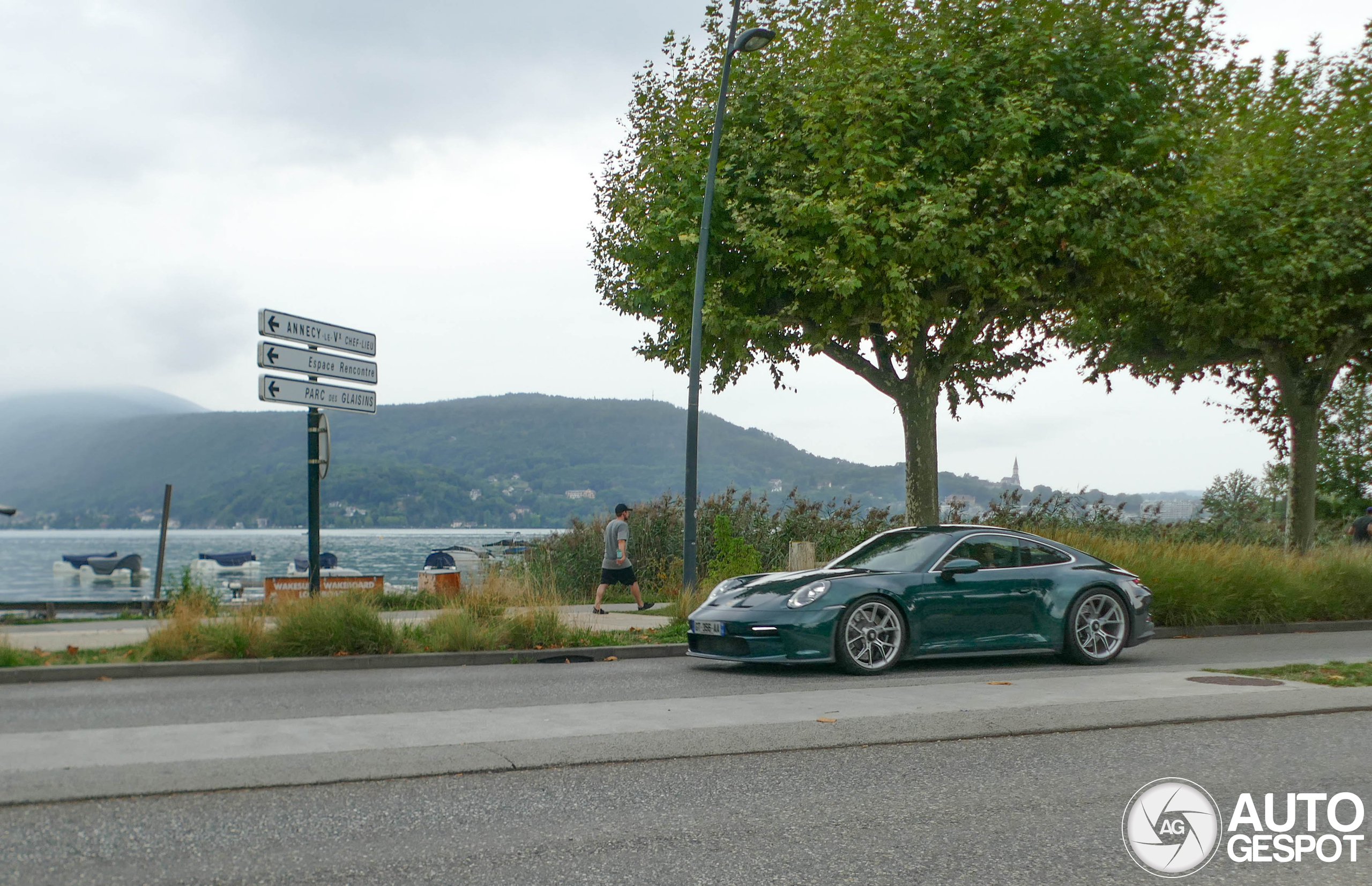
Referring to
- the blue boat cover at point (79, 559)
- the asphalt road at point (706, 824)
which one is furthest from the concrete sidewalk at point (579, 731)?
the blue boat cover at point (79, 559)

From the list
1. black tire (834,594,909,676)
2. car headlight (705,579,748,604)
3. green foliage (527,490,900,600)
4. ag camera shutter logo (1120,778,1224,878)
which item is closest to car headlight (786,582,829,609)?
black tire (834,594,909,676)

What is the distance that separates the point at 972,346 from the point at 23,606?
20.2 metres

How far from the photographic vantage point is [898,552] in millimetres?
11258

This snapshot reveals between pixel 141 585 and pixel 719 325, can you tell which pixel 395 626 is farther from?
pixel 141 585

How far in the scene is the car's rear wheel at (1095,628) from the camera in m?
11.2

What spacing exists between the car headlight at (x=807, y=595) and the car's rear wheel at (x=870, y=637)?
0.29 metres

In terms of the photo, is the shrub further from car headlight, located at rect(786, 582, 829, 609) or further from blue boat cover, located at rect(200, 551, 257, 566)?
blue boat cover, located at rect(200, 551, 257, 566)

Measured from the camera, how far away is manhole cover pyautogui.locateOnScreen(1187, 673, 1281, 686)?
30.0 feet

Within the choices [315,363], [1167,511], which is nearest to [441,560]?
[1167,511]

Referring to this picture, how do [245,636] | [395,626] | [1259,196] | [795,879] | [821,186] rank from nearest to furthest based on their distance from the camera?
[795,879], [245,636], [395,626], [821,186], [1259,196]

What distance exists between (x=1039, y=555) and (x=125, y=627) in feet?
39.0

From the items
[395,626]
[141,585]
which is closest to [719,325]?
[395,626]

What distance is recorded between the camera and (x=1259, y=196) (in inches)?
906

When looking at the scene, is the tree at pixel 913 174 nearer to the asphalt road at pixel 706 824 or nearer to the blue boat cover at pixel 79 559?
the asphalt road at pixel 706 824
